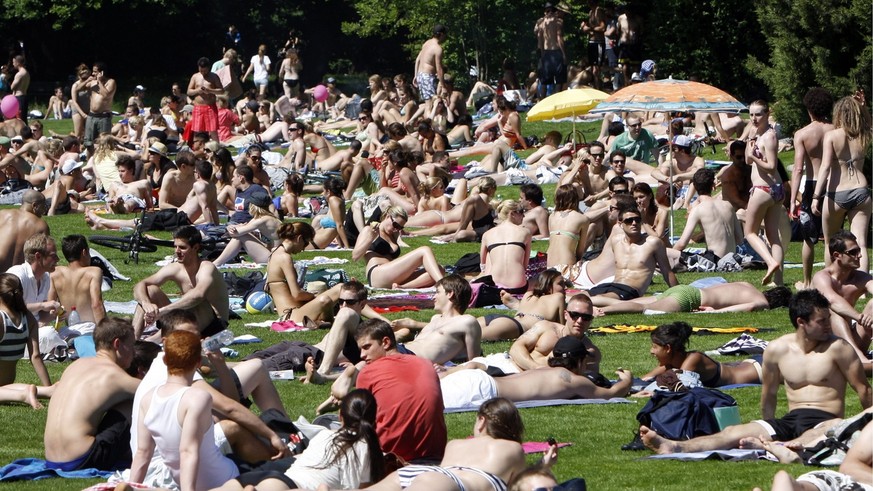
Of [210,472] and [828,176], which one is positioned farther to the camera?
[828,176]

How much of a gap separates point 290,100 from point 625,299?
25.3 meters

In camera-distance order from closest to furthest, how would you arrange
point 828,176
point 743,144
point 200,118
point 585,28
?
point 828,176
point 743,144
point 200,118
point 585,28

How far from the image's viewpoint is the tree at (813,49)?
21.8 meters

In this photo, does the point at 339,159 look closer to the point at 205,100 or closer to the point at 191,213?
the point at 205,100

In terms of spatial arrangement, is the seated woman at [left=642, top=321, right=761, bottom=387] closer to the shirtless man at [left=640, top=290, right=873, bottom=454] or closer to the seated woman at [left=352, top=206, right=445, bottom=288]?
the shirtless man at [left=640, top=290, right=873, bottom=454]

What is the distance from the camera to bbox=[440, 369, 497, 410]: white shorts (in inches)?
397

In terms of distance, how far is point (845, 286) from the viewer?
10625mm

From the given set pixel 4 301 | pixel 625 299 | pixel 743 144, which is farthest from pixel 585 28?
pixel 4 301

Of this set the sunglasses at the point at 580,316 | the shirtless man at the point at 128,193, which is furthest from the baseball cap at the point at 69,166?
the sunglasses at the point at 580,316

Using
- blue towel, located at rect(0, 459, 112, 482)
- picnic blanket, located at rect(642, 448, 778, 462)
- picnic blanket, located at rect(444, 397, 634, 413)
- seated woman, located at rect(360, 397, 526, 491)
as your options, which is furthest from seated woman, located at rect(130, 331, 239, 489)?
picnic blanket, located at rect(444, 397, 634, 413)

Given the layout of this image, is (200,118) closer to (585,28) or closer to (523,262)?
(585,28)

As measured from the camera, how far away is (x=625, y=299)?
14383 mm

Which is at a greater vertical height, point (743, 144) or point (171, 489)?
point (743, 144)

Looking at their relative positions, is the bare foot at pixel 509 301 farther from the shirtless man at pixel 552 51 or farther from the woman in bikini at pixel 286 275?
the shirtless man at pixel 552 51
